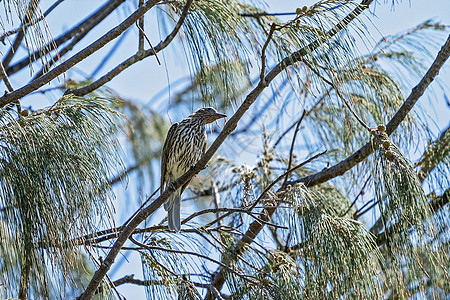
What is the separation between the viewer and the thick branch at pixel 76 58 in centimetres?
187

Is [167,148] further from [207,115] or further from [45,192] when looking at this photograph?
[45,192]

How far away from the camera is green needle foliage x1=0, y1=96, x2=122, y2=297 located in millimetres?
1738

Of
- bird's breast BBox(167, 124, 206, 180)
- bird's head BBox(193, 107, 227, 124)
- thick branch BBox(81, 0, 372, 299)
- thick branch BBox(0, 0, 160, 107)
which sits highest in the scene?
bird's head BBox(193, 107, 227, 124)

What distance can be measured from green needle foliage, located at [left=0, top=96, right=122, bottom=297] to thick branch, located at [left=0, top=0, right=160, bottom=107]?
6 centimetres

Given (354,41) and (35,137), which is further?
(354,41)

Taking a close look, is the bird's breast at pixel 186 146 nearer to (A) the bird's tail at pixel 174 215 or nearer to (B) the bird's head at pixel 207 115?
(B) the bird's head at pixel 207 115

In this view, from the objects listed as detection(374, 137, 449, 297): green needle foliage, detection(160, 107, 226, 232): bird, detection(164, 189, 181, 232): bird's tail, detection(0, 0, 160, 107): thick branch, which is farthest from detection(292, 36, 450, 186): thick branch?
detection(160, 107, 226, 232): bird

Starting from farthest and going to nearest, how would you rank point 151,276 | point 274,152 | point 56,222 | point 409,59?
point 274,152 < point 409,59 < point 151,276 < point 56,222

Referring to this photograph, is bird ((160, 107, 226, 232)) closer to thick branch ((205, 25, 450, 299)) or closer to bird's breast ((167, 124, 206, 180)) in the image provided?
bird's breast ((167, 124, 206, 180))

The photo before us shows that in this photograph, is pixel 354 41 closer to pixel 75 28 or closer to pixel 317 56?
pixel 317 56

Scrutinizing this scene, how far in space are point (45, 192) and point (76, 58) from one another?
43 centimetres

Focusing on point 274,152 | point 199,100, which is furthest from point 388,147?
point 274,152

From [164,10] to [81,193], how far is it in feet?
3.04

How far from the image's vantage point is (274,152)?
11.5ft
